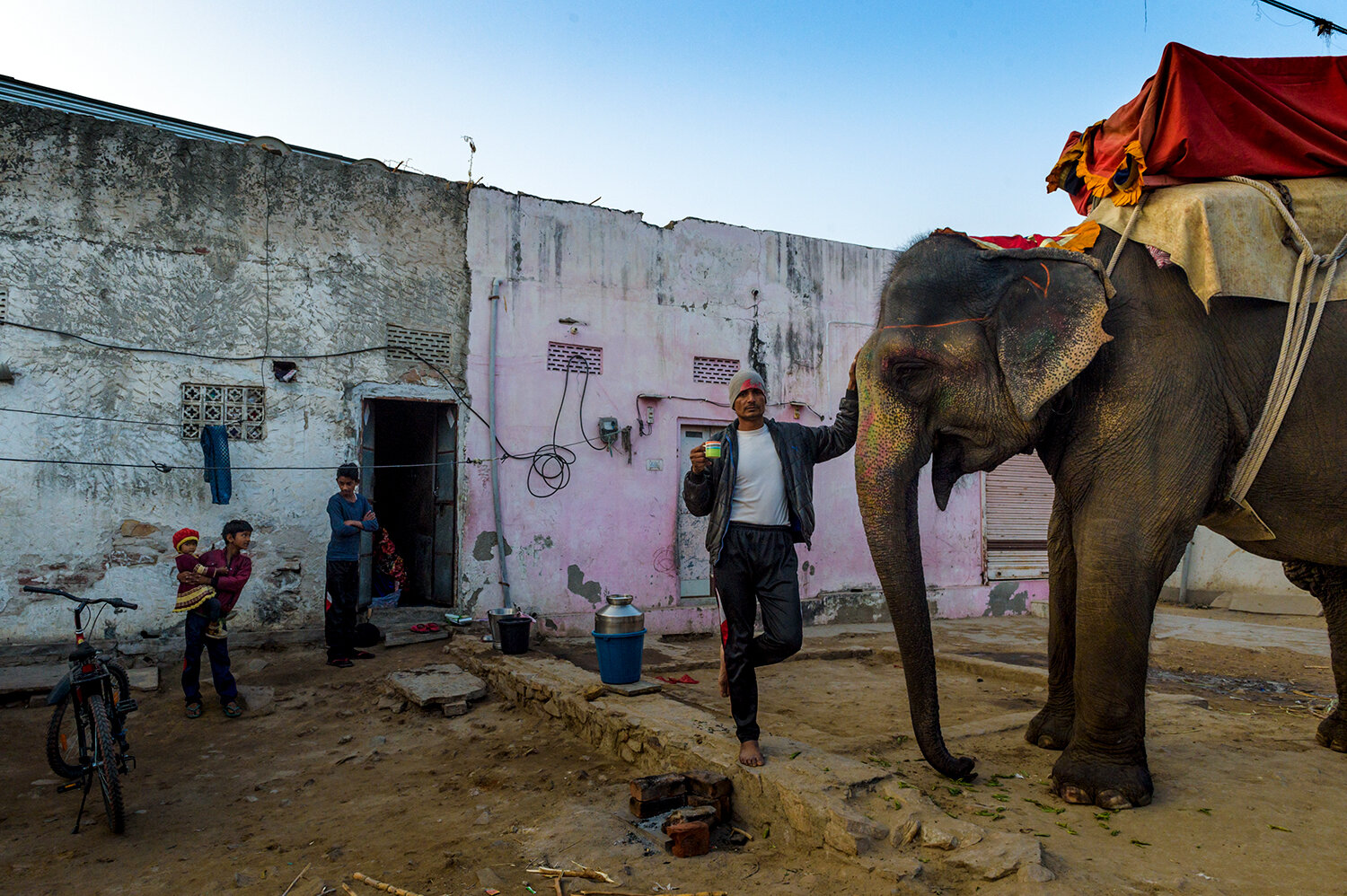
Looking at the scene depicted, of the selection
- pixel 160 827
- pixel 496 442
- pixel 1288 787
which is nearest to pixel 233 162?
pixel 496 442

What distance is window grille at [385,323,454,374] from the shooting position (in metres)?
8.34

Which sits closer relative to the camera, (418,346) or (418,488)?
(418,346)

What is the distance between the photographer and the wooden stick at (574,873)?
9.87 feet

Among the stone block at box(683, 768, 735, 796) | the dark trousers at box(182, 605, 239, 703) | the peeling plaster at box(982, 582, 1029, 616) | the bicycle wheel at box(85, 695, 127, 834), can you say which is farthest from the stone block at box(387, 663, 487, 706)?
the peeling plaster at box(982, 582, 1029, 616)

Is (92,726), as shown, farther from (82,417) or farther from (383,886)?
(82,417)

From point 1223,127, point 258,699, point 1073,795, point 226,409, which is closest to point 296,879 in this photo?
point 1073,795

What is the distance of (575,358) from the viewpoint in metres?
9.25

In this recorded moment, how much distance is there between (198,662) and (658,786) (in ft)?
13.2

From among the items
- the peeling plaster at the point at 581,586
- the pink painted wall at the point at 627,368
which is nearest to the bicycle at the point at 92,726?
the pink painted wall at the point at 627,368

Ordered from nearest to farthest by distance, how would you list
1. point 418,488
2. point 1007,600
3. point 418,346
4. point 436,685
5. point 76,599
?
point 76,599 < point 436,685 < point 418,346 < point 418,488 < point 1007,600

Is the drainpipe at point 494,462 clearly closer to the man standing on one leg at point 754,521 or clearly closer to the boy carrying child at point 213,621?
the boy carrying child at point 213,621

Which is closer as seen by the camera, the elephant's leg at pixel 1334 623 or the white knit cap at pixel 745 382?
the white knit cap at pixel 745 382

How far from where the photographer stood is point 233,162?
25.6 ft

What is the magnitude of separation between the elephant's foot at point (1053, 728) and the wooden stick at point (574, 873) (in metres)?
2.37
